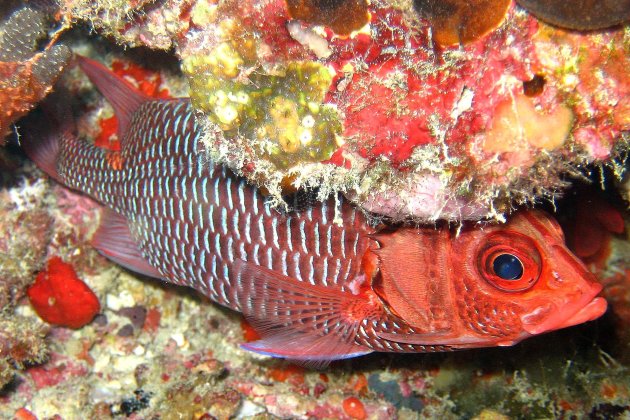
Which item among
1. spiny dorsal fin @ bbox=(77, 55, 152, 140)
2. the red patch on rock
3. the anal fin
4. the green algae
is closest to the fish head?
the green algae

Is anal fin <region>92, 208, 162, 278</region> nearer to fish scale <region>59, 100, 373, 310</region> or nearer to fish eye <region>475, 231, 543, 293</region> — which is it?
fish scale <region>59, 100, 373, 310</region>

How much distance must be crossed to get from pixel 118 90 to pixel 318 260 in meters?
2.65

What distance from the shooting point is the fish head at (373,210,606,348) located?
2.64 metres

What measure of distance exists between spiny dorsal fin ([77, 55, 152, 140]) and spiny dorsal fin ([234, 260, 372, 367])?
1930 mm

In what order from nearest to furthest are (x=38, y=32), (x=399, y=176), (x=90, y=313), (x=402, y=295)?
1. (x=399, y=176)
2. (x=402, y=295)
3. (x=38, y=32)
4. (x=90, y=313)

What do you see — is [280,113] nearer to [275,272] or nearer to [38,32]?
[275,272]

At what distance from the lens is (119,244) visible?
459 centimetres

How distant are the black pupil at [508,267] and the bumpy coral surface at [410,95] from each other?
1.53 ft

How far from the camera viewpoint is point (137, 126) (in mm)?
4082

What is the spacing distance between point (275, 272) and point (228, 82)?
151 centimetres

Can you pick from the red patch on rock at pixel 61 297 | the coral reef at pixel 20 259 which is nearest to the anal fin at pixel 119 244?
the red patch on rock at pixel 61 297

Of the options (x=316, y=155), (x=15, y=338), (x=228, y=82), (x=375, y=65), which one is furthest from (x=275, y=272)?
(x=15, y=338)


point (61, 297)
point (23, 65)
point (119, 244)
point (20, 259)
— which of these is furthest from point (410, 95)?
point (20, 259)

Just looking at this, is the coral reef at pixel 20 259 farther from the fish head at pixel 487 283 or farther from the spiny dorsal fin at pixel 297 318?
the fish head at pixel 487 283
